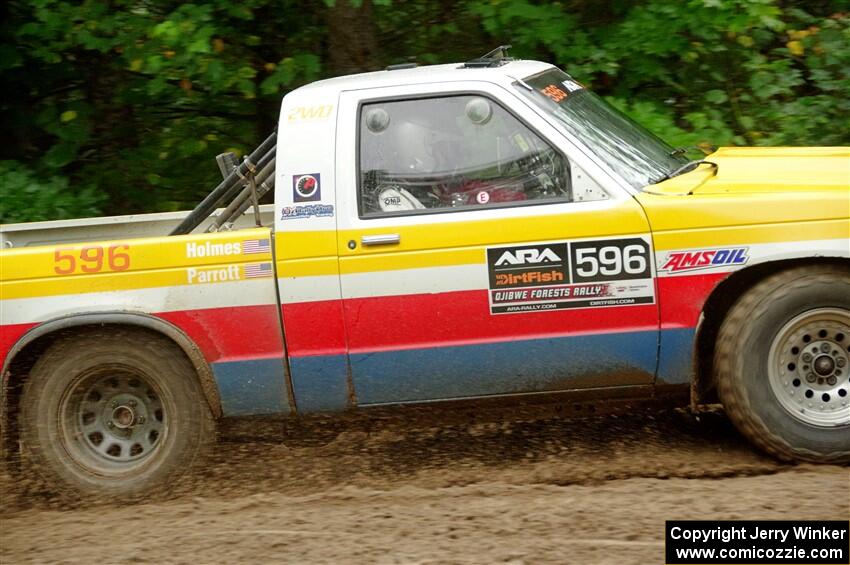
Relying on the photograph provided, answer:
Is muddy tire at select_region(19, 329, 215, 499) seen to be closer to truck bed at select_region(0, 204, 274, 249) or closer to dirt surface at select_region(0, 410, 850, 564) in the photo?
dirt surface at select_region(0, 410, 850, 564)

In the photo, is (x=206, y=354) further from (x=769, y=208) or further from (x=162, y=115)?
(x=162, y=115)

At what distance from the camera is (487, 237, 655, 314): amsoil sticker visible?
493cm

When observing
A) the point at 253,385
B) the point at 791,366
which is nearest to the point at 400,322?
the point at 253,385

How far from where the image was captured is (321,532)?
4594 millimetres

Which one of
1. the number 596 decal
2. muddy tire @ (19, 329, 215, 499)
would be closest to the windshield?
the number 596 decal

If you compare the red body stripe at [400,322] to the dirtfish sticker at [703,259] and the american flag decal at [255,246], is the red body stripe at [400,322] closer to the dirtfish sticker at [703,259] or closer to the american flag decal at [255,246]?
the dirtfish sticker at [703,259]

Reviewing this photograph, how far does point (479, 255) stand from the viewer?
5000 mm

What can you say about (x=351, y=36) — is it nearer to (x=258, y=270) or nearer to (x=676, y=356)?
(x=258, y=270)

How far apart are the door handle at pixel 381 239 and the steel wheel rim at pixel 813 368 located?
1769 millimetres

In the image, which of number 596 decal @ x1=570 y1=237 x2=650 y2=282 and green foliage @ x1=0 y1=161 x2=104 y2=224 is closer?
number 596 decal @ x1=570 y1=237 x2=650 y2=282

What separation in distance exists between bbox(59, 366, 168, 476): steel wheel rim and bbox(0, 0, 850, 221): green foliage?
10.0ft

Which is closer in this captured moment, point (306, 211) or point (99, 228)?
point (306, 211)

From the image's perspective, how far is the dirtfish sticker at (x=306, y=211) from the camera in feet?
16.9

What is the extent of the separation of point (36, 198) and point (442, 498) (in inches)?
194
